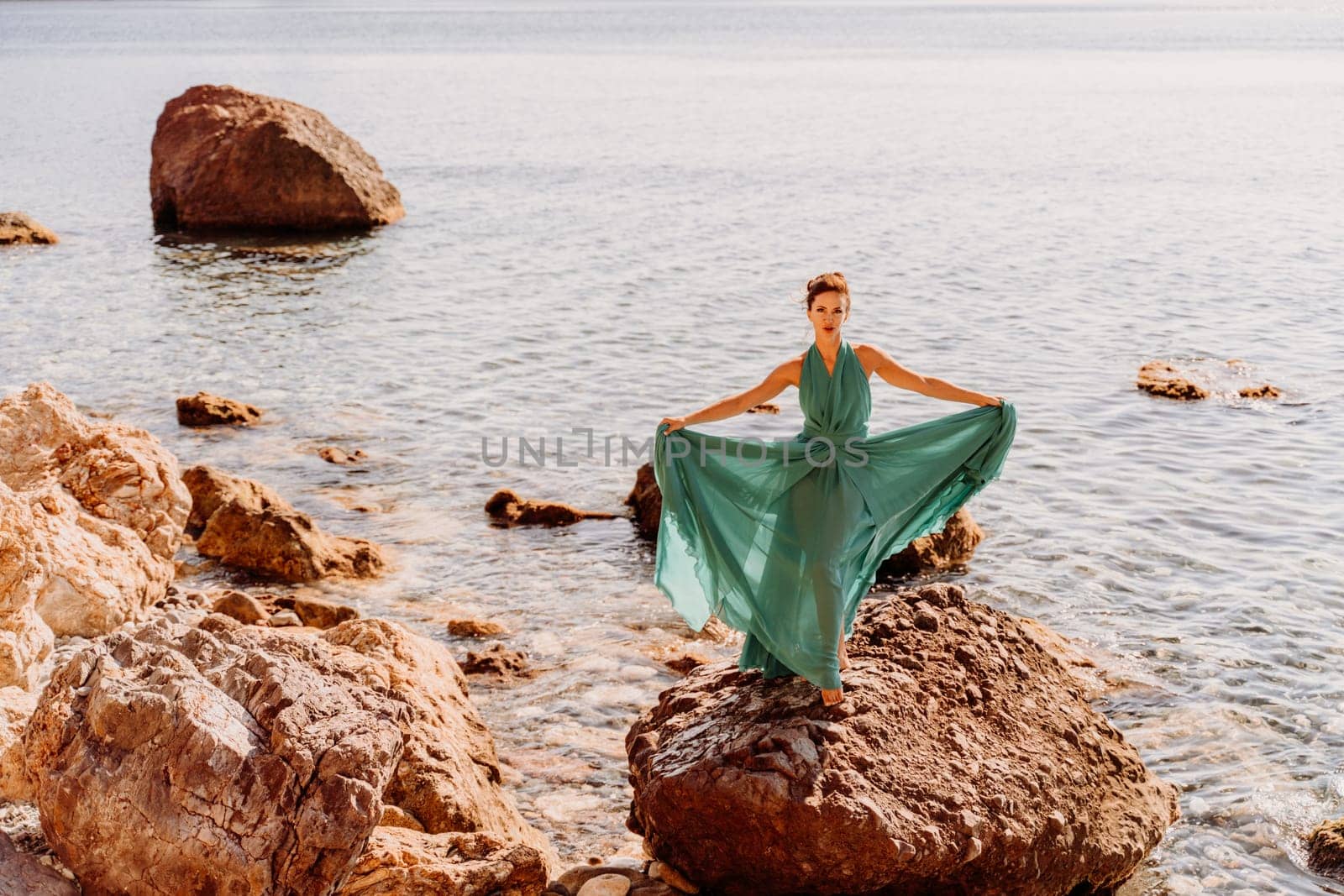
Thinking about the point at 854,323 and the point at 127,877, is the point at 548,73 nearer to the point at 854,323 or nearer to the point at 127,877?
the point at 854,323

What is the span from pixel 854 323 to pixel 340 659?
47.7 ft

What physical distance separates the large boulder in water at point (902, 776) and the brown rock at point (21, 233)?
23273 mm

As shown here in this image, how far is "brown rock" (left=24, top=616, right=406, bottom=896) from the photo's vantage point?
544 centimetres

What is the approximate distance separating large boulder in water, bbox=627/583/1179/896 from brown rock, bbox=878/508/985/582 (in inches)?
159

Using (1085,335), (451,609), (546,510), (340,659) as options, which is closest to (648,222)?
(1085,335)

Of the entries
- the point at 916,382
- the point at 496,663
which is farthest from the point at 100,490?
the point at 916,382

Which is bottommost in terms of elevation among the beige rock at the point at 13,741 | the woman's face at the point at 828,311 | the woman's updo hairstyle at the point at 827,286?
the beige rock at the point at 13,741

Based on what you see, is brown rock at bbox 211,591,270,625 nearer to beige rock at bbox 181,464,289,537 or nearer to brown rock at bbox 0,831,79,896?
beige rock at bbox 181,464,289,537

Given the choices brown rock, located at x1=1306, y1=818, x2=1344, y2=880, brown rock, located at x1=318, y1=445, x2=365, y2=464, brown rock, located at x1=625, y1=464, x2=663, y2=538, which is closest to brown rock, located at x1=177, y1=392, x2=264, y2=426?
brown rock, located at x1=318, y1=445, x2=365, y2=464

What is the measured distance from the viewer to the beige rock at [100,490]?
8.96 m

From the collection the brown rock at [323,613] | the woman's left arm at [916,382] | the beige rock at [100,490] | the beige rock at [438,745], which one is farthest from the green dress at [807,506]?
the beige rock at [100,490]

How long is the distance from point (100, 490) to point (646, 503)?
4.90 metres

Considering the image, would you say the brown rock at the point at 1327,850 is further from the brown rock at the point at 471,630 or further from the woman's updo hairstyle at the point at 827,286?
the brown rock at the point at 471,630

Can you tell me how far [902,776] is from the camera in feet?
20.6
